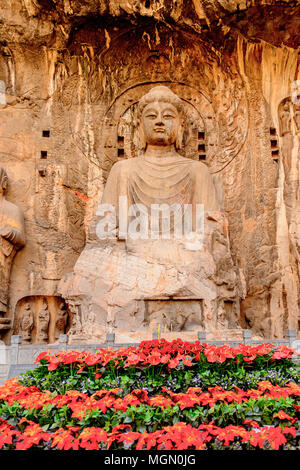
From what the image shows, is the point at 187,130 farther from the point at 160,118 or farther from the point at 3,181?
the point at 3,181

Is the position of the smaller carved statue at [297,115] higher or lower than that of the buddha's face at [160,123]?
higher

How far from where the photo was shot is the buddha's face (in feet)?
24.8

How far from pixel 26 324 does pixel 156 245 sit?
2.46 meters

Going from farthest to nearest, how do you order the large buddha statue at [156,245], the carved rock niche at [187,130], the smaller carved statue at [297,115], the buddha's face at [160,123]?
the carved rock niche at [187,130]
the smaller carved statue at [297,115]
the buddha's face at [160,123]
the large buddha statue at [156,245]

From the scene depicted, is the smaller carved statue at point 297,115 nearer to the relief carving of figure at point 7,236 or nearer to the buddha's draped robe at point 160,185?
the buddha's draped robe at point 160,185

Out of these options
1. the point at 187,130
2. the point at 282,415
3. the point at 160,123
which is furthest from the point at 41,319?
the point at 282,415

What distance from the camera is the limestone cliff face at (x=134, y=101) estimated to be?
7.62 meters

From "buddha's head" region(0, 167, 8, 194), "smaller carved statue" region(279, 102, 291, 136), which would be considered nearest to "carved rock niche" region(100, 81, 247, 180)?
"smaller carved statue" region(279, 102, 291, 136)

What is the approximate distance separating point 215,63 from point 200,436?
7.38 meters

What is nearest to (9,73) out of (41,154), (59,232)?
(41,154)

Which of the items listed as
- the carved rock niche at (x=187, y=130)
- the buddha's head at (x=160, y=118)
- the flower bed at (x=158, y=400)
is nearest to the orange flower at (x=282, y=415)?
the flower bed at (x=158, y=400)

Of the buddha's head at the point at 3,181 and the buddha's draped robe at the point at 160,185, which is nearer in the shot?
the buddha's draped robe at the point at 160,185

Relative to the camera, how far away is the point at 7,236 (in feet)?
23.6

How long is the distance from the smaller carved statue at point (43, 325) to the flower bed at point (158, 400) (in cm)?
341
